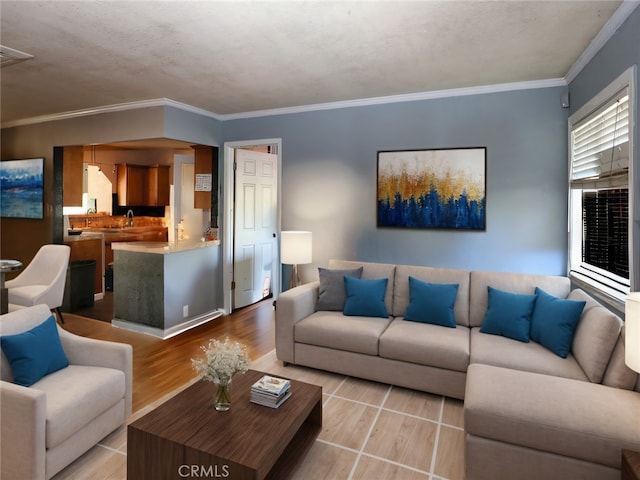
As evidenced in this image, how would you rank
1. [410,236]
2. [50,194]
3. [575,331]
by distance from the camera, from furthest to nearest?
[50,194], [410,236], [575,331]

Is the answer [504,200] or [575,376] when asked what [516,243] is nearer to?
[504,200]

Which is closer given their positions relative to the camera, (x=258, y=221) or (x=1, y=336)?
(x=1, y=336)

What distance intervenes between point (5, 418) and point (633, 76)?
12.6 ft

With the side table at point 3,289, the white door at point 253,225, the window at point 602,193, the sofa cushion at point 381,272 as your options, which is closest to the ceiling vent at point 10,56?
the side table at point 3,289

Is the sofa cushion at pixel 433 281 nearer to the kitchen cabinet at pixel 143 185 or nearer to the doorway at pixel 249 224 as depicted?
the doorway at pixel 249 224

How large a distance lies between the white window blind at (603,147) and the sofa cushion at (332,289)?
211 centimetres

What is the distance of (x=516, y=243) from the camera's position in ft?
11.9

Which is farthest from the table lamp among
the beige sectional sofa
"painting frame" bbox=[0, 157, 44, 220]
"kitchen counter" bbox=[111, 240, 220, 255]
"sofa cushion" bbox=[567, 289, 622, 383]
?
"painting frame" bbox=[0, 157, 44, 220]

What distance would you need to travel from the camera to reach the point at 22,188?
18.3 feet

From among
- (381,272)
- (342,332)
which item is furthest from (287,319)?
(381,272)

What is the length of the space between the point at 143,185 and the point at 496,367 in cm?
768

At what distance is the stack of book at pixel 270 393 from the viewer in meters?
2.06

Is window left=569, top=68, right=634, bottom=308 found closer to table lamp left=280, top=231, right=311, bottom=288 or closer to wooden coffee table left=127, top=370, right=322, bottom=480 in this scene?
wooden coffee table left=127, top=370, right=322, bottom=480

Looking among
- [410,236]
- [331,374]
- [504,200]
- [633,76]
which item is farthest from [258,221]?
[633,76]
